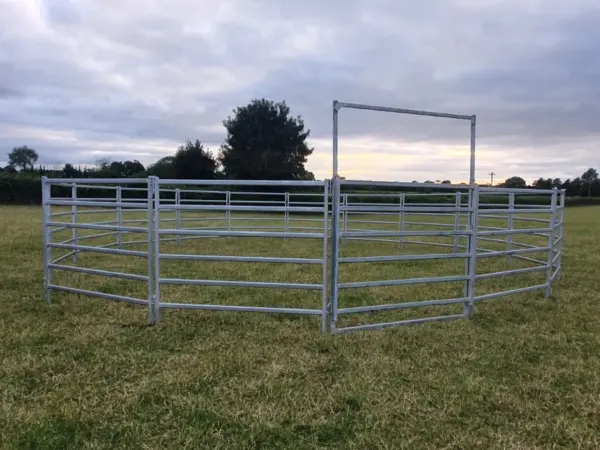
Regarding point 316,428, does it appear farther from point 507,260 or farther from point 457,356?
point 507,260

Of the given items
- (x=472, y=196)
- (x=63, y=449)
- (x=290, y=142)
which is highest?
(x=290, y=142)

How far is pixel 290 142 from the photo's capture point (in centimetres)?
3447

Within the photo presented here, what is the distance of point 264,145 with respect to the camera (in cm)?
3366

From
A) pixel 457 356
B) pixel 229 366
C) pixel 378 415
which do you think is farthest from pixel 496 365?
pixel 229 366

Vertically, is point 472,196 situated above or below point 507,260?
above

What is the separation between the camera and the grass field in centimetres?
226

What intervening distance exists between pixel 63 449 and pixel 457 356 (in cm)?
249

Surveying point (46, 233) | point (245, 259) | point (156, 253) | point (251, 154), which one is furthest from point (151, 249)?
point (251, 154)

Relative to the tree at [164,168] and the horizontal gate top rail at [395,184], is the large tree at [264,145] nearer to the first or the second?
the tree at [164,168]

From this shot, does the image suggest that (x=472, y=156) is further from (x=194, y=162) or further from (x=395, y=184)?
(x=194, y=162)

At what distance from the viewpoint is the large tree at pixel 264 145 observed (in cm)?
3297

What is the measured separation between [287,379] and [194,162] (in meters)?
32.8

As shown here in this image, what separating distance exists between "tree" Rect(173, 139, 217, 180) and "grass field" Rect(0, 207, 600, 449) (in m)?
30.2

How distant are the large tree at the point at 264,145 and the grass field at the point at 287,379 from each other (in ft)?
94.0
